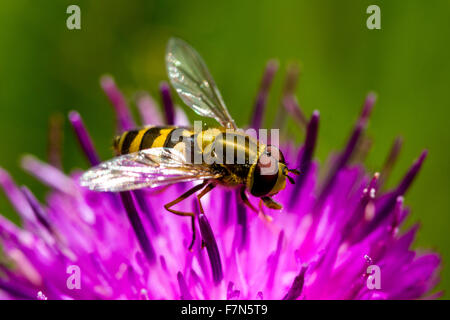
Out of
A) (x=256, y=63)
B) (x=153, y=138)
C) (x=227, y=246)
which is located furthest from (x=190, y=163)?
(x=256, y=63)

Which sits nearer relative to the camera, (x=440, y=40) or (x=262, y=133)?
(x=262, y=133)

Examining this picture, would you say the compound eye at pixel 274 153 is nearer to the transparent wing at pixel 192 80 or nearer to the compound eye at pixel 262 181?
the compound eye at pixel 262 181

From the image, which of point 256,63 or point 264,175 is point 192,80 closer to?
point 264,175

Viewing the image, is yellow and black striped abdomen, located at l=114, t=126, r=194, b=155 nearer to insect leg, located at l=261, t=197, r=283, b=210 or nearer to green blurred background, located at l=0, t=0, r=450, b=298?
insect leg, located at l=261, t=197, r=283, b=210

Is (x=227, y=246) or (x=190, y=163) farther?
(x=227, y=246)

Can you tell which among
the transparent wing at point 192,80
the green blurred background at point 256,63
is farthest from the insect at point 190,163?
the green blurred background at point 256,63

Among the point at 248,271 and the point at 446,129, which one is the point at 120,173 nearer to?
the point at 248,271
